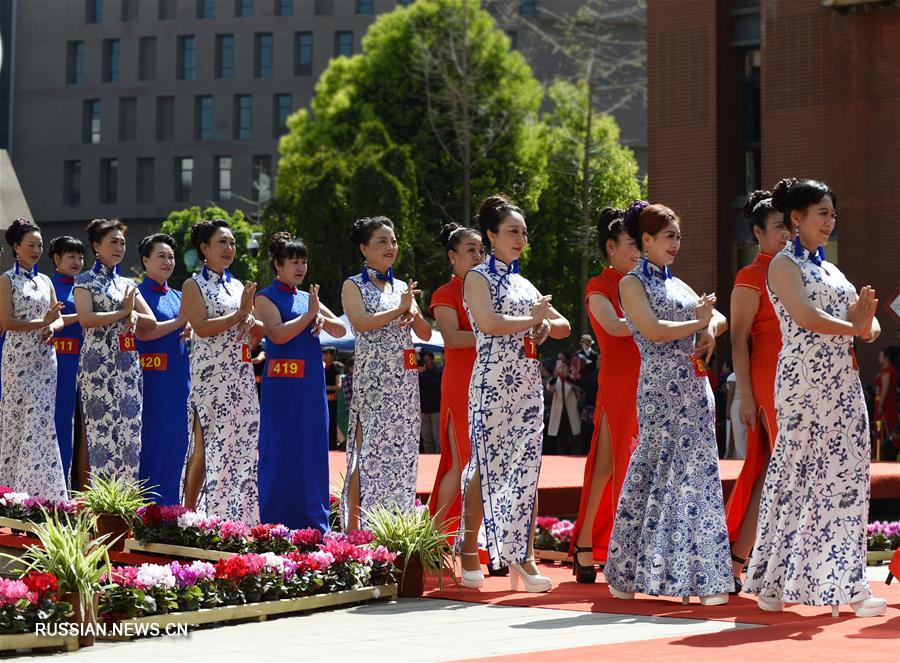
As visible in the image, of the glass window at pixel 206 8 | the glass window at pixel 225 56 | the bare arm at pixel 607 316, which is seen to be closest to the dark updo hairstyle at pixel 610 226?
the bare arm at pixel 607 316

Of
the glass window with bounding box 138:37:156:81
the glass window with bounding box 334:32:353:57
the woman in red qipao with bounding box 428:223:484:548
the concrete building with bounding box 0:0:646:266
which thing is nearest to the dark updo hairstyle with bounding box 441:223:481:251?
the woman in red qipao with bounding box 428:223:484:548

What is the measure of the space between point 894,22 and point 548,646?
18.6m

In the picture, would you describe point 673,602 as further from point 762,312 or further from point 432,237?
point 432,237

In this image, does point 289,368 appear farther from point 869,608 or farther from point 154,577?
point 869,608

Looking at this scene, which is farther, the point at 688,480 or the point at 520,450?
the point at 520,450

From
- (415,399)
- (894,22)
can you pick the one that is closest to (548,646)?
(415,399)

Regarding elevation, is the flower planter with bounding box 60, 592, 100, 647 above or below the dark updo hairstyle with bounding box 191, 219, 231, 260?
below

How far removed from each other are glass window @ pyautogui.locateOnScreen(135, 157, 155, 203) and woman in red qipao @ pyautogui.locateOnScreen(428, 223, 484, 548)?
197ft

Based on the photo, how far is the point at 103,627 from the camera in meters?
6.53

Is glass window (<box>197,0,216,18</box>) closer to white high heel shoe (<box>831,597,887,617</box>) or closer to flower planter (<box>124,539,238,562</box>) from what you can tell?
flower planter (<box>124,539,238,562</box>)

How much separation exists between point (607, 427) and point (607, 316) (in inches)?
25.4

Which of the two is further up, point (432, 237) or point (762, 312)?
point (432, 237)

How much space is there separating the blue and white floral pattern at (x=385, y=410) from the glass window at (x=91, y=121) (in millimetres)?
62219

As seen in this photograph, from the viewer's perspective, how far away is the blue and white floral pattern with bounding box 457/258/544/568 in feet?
27.1
